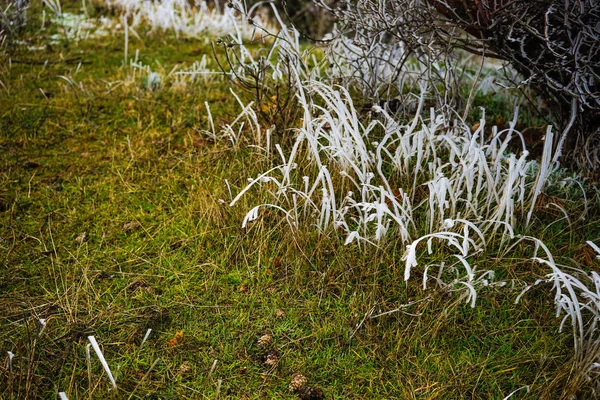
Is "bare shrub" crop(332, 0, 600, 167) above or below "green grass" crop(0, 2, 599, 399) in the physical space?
above

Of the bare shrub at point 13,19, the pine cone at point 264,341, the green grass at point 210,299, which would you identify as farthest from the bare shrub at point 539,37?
the bare shrub at point 13,19

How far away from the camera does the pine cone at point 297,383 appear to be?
1.92m

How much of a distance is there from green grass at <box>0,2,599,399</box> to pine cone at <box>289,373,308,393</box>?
0.11 feet

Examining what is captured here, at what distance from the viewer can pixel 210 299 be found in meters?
2.23

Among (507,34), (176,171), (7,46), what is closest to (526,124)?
(507,34)

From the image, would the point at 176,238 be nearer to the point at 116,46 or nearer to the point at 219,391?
the point at 219,391

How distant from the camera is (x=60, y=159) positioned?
2.96 meters

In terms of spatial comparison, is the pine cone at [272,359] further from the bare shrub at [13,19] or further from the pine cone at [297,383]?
the bare shrub at [13,19]

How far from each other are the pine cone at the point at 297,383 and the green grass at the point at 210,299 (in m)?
0.03

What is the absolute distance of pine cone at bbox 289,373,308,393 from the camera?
6.28ft

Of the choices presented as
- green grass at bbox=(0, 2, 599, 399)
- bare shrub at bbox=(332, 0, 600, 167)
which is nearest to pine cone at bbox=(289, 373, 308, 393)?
green grass at bbox=(0, 2, 599, 399)

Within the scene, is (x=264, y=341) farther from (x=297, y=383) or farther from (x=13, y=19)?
(x=13, y=19)

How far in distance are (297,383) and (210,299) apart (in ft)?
1.79

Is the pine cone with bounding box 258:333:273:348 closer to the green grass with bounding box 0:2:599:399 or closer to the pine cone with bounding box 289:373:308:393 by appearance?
the green grass with bounding box 0:2:599:399
